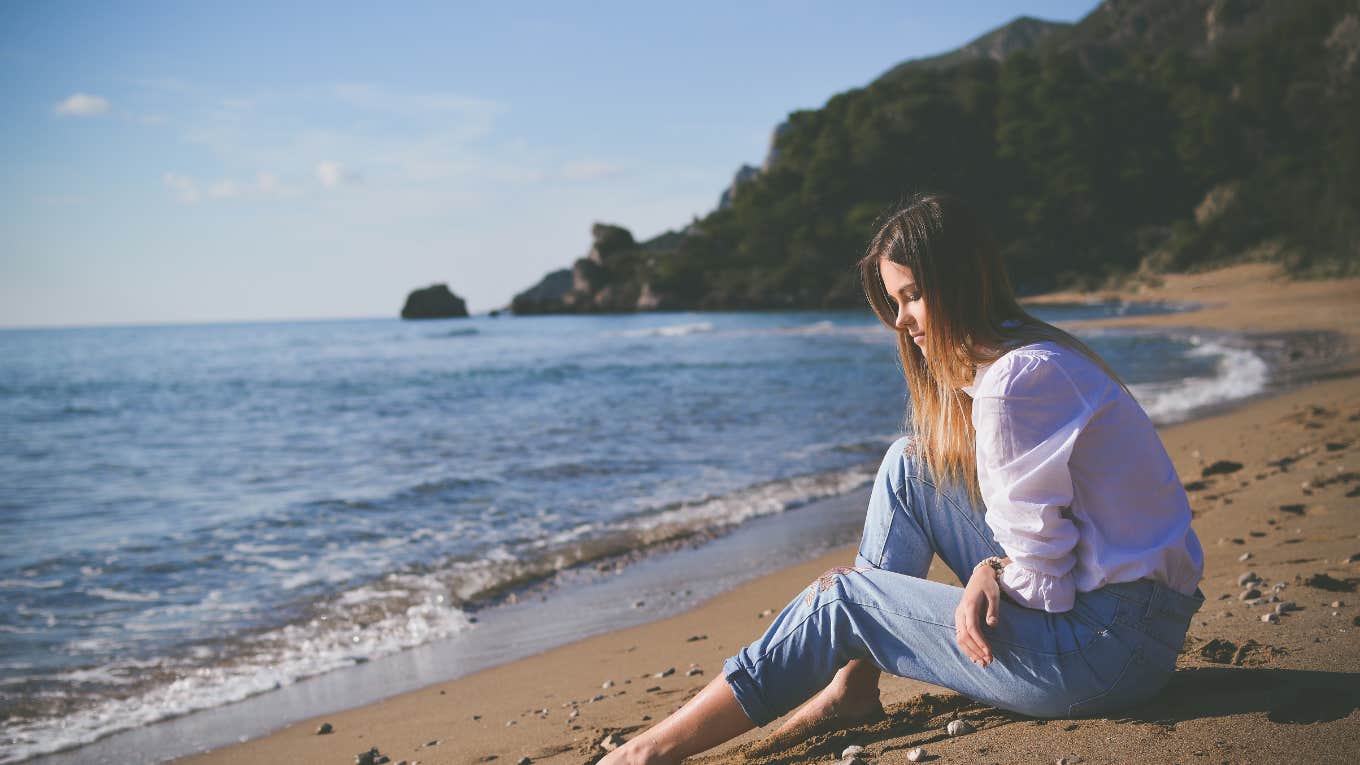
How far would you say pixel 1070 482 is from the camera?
6.05 ft

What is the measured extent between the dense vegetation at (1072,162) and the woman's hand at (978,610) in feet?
165

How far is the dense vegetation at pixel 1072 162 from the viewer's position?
5522 centimetres

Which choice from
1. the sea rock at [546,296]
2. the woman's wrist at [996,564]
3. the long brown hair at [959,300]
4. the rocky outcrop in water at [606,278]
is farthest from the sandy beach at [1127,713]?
the sea rock at [546,296]

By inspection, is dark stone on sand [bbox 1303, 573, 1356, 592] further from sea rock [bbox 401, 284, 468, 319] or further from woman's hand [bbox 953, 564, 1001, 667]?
sea rock [bbox 401, 284, 468, 319]

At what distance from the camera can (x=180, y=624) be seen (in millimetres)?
5355

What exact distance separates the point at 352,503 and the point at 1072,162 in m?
67.9

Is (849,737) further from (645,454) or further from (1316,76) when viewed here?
(1316,76)

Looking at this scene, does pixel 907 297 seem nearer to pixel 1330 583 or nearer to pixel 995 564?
pixel 995 564

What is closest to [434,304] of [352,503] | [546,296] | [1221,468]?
[546,296]

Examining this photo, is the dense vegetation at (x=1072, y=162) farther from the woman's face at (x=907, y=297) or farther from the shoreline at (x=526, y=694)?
the woman's face at (x=907, y=297)

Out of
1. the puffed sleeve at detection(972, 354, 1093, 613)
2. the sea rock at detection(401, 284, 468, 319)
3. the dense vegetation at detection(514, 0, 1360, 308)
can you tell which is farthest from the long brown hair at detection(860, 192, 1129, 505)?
the sea rock at detection(401, 284, 468, 319)

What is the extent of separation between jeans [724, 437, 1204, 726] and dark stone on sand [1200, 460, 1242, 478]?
521 cm

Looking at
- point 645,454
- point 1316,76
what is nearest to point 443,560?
point 645,454

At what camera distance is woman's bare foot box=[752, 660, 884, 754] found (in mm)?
2509
